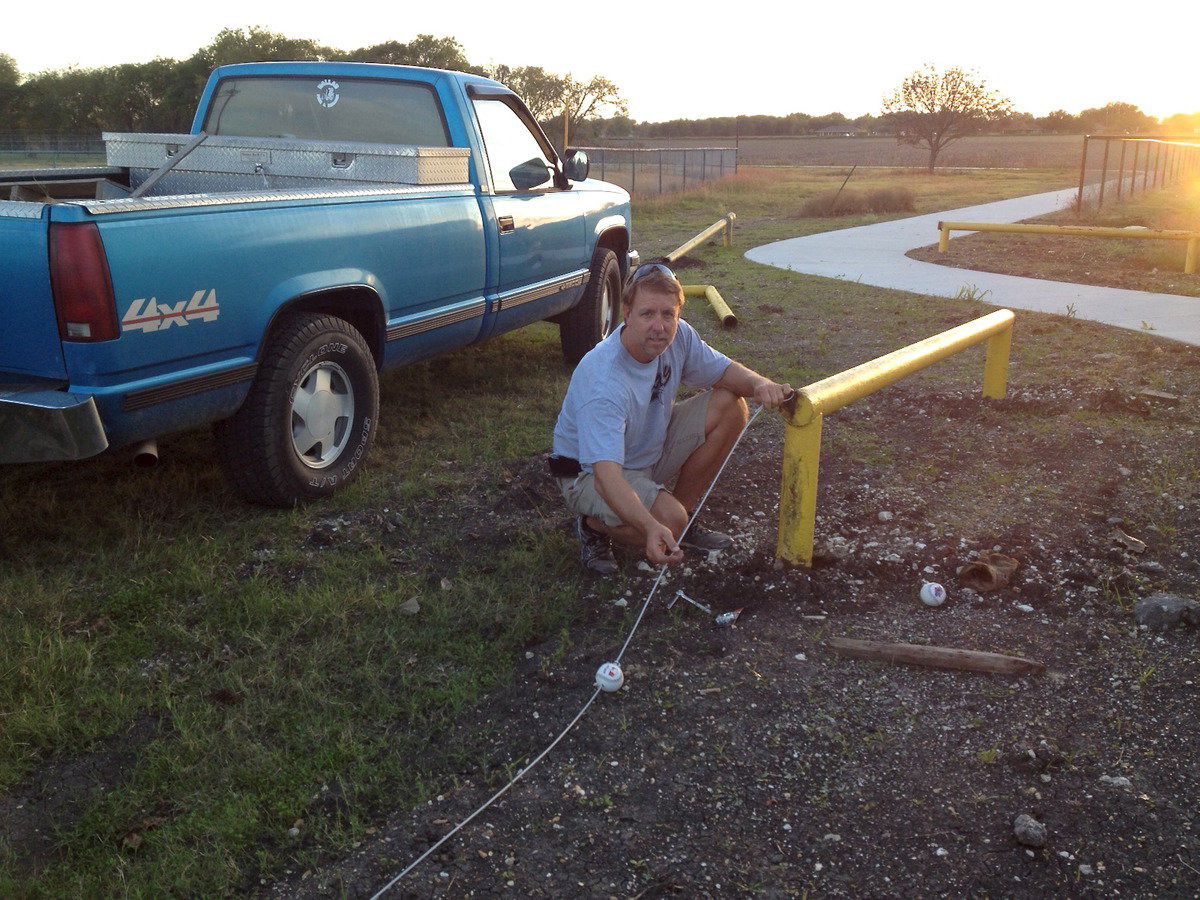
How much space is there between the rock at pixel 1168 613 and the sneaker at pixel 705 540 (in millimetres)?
1544

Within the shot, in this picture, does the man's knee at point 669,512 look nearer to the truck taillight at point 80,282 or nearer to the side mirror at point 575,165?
the truck taillight at point 80,282

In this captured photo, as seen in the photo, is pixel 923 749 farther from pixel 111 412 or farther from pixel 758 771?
pixel 111 412

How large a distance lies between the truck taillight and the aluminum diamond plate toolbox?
2065mm

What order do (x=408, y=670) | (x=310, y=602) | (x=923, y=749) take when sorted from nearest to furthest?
1. (x=923, y=749)
2. (x=408, y=670)
3. (x=310, y=602)

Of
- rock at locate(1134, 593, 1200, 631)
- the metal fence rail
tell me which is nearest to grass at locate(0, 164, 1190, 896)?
rock at locate(1134, 593, 1200, 631)

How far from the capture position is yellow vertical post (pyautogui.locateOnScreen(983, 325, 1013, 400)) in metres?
6.38

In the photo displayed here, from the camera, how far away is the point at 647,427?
4.17 meters

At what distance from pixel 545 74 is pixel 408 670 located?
7226cm

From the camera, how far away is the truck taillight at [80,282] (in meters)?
3.45

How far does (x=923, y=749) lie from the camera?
3057mm

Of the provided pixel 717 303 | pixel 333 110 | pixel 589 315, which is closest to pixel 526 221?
pixel 333 110

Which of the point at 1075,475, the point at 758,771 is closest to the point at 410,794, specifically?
the point at 758,771

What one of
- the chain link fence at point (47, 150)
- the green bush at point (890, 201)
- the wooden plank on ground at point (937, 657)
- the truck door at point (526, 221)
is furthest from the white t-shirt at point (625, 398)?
the chain link fence at point (47, 150)

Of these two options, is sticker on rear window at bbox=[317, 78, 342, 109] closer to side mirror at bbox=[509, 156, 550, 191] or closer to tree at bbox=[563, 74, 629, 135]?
side mirror at bbox=[509, 156, 550, 191]
